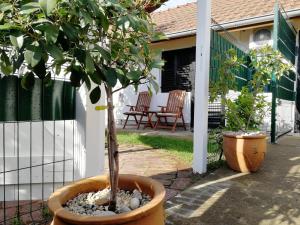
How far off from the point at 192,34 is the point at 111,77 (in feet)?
24.5

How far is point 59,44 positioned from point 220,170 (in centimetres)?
332

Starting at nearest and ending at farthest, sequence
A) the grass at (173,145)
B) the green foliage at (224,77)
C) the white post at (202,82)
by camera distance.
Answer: the white post at (202,82) → the green foliage at (224,77) → the grass at (173,145)

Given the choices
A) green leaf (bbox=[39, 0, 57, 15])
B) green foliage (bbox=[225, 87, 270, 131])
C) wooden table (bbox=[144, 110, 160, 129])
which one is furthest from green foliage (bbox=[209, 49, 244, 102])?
wooden table (bbox=[144, 110, 160, 129])

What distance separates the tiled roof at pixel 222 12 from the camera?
7.56 metres

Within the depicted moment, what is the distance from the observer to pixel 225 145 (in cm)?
401

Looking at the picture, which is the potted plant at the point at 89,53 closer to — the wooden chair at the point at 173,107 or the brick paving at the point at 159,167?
the brick paving at the point at 159,167

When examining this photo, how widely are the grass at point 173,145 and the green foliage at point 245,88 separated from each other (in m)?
0.44

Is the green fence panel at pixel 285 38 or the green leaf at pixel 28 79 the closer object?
the green leaf at pixel 28 79

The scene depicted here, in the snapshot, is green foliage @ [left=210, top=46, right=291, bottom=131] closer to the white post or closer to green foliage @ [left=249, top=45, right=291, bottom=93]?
green foliage @ [left=249, top=45, right=291, bottom=93]

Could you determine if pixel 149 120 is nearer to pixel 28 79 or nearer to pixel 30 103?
pixel 30 103

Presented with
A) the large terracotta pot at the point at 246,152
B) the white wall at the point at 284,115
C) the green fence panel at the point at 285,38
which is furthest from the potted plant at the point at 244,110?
the white wall at the point at 284,115

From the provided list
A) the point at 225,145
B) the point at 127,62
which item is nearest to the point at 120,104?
the point at 225,145

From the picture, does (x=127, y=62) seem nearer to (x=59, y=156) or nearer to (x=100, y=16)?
(x=100, y=16)

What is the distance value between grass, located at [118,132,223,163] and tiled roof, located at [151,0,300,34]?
9.14ft
